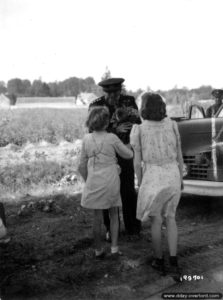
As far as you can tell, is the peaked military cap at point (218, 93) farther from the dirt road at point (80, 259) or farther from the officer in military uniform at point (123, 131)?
the officer in military uniform at point (123, 131)

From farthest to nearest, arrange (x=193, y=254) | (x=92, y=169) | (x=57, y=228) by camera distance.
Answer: (x=57, y=228) → (x=193, y=254) → (x=92, y=169)

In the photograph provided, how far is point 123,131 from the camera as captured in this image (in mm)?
4633

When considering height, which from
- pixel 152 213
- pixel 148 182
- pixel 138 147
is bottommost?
pixel 152 213

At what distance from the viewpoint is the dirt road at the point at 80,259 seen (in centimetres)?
347

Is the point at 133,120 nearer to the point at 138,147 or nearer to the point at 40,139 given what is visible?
the point at 138,147

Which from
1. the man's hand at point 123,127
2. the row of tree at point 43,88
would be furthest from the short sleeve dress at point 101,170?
the row of tree at point 43,88

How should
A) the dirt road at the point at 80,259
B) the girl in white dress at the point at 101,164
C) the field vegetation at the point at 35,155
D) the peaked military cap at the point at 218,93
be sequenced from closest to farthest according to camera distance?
the dirt road at the point at 80,259, the girl in white dress at the point at 101,164, the peaked military cap at the point at 218,93, the field vegetation at the point at 35,155

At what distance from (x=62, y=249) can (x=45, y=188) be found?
3583 mm

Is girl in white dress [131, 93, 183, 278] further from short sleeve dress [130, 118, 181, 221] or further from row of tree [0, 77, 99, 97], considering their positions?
row of tree [0, 77, 99, 97]

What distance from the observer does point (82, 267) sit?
3902mm

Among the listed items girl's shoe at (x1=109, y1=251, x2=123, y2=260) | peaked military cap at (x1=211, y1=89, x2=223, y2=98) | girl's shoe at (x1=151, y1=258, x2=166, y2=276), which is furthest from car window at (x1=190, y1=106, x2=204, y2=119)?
girl's shoe at (x1=151, y1=258, x2=166, y2=276)

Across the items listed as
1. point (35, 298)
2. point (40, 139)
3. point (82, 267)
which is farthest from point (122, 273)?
point (40, 139)

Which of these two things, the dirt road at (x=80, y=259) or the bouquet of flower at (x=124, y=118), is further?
the bouquet of flower at (x=124, y=118)

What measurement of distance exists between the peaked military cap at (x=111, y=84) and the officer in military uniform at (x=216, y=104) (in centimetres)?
301
